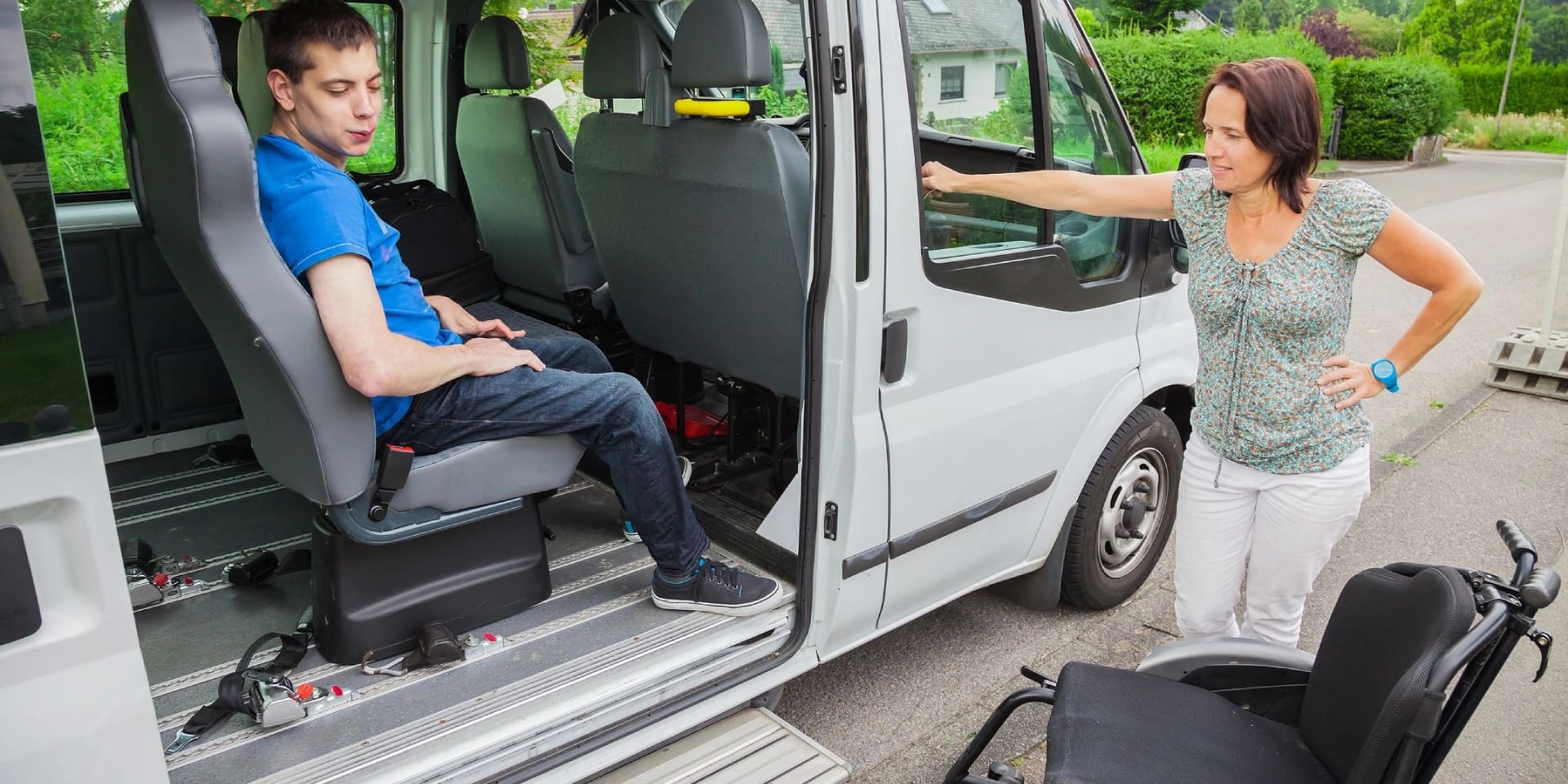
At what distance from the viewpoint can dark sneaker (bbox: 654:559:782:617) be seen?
2807 millimetres

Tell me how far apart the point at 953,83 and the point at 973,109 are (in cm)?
17

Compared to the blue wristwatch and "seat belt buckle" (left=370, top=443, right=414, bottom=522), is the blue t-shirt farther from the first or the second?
the blue wristwatch

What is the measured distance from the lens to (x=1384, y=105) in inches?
870

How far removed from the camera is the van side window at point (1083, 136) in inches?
123

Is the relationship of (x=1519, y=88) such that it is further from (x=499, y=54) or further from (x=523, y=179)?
(x=499, y=54)

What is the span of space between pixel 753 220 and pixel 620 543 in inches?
41.4

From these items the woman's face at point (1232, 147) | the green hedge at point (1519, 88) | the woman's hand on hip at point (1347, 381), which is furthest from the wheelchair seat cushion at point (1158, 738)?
the green hedge at point (1519, 88)

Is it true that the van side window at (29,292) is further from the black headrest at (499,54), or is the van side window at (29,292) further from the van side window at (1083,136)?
the black headrest at (499,54)

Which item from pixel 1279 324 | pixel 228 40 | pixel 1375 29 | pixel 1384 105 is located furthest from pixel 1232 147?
pixel 1375 29

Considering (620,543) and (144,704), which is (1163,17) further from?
A: (144,704)

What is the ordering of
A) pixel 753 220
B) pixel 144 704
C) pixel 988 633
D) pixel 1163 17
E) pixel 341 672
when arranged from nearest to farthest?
pixel 144 704 < pixel 341 672 < pixel 753 220 < pixel 988 633 < pixel 1163 17

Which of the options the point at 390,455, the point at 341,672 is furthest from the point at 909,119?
the point at 341,672

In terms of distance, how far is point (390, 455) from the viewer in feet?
7.88

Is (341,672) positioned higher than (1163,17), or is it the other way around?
(1163,17)
